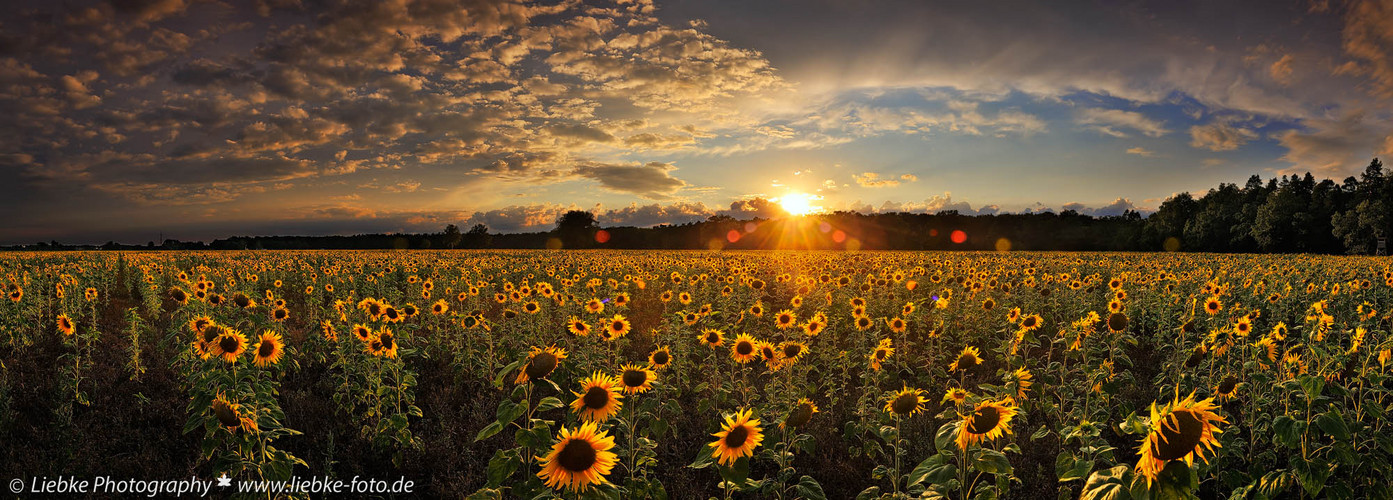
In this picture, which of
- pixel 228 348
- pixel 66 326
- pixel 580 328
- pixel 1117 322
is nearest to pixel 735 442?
pixel 580 328

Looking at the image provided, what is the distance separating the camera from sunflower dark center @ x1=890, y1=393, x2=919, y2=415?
406 cm

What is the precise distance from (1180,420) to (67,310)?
58.1 feet

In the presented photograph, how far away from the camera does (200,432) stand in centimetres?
654

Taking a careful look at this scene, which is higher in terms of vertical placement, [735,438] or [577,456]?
[577,456]

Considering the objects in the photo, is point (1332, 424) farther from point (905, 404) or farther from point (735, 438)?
point (735, 438)

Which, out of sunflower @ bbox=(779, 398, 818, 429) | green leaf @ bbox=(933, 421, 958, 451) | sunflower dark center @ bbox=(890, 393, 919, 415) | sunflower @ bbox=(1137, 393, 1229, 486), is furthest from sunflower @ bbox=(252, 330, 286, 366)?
sunflower @ bbox=(1137, 393, 1229, 486)

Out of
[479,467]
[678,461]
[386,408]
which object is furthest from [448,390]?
[678,461]

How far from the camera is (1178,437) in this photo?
213cm

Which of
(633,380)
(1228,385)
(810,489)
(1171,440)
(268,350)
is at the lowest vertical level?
(810,489)

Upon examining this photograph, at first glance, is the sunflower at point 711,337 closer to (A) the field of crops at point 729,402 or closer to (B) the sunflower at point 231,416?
(A) the field of crops at point 729,402

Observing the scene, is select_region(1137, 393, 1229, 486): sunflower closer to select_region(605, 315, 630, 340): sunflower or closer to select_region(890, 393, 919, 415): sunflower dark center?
select_region(890, 393, 919, 415): sunflower dark center

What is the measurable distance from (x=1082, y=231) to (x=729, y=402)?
9752 cm

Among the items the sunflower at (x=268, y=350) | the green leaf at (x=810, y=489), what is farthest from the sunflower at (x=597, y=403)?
the sunflower at (x=268, y=350)

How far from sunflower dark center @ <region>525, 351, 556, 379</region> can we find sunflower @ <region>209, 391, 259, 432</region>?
2108 mm
